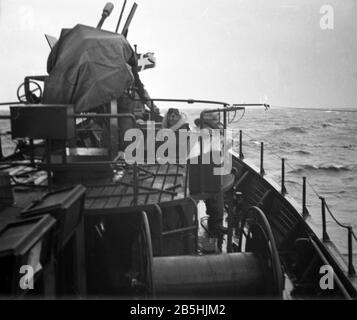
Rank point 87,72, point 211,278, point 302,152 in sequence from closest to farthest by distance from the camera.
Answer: point 211,278 < point 87,72 < point 302,152

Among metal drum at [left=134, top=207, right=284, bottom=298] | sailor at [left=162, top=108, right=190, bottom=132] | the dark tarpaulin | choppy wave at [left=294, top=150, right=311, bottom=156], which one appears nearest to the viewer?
metal drum at [left=134, top=207, right=284, bottom=298]

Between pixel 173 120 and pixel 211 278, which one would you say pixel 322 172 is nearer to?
pixel 173 120

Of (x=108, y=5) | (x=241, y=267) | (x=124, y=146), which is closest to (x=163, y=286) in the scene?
(x=241, y=267)

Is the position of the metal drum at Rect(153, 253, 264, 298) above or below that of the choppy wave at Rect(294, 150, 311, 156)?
above

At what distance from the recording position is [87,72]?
20.7 feet

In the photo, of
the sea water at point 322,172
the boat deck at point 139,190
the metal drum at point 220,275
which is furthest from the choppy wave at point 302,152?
the metal drum at point 220,275

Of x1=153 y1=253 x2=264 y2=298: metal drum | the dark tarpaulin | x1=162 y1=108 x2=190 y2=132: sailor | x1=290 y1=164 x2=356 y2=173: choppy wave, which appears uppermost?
the dark tarpaulin

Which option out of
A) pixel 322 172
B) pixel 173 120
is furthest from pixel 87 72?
pixel 322 172

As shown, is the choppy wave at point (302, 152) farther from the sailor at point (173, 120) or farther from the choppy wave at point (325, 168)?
the sailor at point (173, 120)

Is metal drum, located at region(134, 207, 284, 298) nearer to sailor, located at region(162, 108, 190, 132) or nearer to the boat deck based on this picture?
the boat deck

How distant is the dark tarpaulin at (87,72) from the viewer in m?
6.32

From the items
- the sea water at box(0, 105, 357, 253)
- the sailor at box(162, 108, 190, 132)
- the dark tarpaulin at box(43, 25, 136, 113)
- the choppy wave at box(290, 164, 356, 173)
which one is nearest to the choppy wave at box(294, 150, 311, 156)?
the sea water at box(0, 105, 357, 253)

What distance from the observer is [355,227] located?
14.0m

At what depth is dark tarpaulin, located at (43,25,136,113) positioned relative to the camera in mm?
6316
